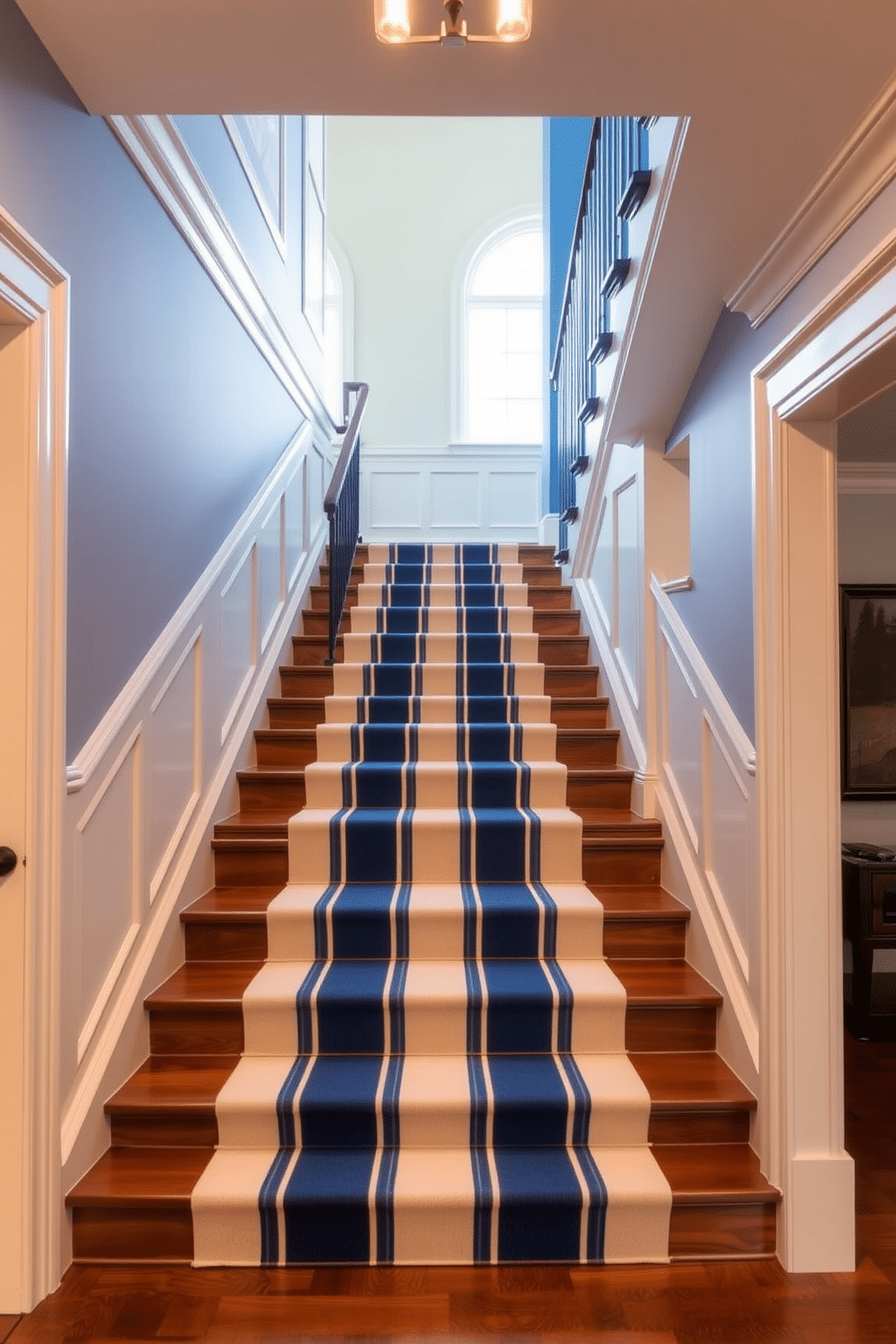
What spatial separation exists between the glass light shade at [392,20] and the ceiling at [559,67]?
242 mm

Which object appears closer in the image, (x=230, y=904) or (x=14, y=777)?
(x=14, y=777)

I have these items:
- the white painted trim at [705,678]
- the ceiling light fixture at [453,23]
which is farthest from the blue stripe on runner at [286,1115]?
the ceiling light fixture at [453,23]

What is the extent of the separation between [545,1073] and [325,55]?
7.79 ft

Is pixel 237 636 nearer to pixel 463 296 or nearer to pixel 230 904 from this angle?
pixel 230 904

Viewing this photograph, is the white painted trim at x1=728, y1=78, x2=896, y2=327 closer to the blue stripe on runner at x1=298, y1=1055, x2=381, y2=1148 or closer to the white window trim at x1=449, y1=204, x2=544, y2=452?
the blue stripe on runner at x1=298, y1=1055, x2=381, y2=1148

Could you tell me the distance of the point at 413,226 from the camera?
7.83m

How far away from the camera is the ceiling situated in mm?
1768

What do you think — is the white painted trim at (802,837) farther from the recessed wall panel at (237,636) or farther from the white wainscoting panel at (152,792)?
the recessed wall panel at (237,636)

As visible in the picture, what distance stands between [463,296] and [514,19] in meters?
6.69

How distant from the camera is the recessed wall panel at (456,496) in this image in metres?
7.75

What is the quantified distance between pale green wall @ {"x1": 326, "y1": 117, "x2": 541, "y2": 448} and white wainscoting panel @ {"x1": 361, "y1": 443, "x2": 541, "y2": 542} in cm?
19

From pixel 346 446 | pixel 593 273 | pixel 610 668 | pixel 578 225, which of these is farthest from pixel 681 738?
pixel 578 225

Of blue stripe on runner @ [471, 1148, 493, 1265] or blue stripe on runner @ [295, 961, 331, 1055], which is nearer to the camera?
blue stripe on runner @ [471, 1148, 493, 1265]

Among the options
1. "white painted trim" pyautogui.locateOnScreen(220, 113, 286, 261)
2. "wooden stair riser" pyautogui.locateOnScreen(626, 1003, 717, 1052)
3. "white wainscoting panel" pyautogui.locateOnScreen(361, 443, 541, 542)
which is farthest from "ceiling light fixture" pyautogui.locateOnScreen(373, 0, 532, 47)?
"white wainscoting panel" pyautogui.locateOnScreen(361, 443, 541, 542)
